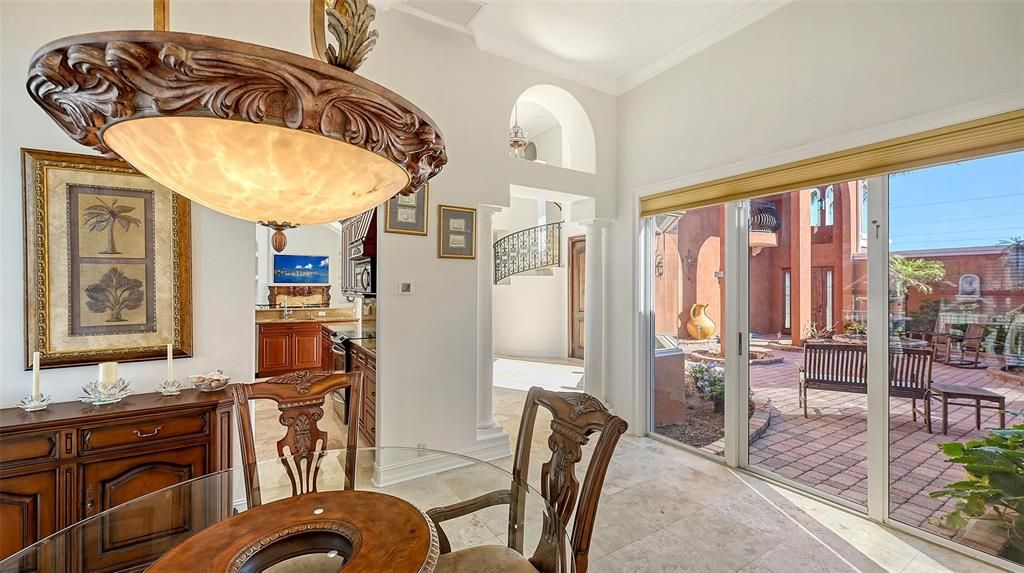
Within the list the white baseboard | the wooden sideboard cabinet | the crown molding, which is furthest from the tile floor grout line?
the crown molding

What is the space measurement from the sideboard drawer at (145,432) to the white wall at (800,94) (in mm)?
3181

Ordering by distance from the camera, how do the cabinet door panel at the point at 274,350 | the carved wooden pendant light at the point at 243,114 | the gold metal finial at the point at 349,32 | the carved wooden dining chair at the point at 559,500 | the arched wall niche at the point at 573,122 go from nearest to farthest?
the carved wooden pendant light at the point at 243,114 < the gold metal finial at the point at 349,32 < the carved wooden dining chair at the point at 559,500 < the arched wall niche at the point at 573,122 < the cabinet door panel at the point at 274,350

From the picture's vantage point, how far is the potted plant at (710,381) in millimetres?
3250

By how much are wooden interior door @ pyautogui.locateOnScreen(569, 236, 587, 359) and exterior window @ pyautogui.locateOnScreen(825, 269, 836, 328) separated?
5.11m

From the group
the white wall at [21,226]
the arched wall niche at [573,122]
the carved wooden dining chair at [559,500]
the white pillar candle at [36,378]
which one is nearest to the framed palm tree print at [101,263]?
the white wall at [21,226]

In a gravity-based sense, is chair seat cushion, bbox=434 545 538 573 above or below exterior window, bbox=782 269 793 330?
below

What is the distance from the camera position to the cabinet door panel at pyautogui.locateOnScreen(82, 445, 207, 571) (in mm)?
1429

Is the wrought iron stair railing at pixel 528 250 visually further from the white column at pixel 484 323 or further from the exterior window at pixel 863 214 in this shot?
the exterior window at pixel 863 214

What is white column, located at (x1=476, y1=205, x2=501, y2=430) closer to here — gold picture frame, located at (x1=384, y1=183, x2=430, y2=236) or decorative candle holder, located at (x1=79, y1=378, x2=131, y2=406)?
gold picture frame, located at (x1=384, y1=183, x2=430, y2=236)

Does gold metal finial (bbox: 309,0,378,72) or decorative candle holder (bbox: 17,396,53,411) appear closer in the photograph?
gold metal finial (bbox: 309,0,378,72)

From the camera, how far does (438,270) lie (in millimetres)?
3121

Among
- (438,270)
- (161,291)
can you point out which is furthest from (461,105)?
(161,291)

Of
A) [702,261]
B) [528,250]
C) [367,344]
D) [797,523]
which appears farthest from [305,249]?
[797,523]

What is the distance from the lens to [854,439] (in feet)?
8.41
